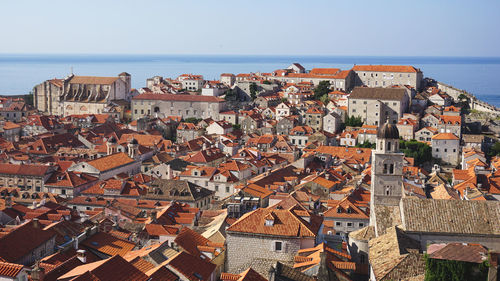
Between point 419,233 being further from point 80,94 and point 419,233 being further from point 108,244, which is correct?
point 80,94

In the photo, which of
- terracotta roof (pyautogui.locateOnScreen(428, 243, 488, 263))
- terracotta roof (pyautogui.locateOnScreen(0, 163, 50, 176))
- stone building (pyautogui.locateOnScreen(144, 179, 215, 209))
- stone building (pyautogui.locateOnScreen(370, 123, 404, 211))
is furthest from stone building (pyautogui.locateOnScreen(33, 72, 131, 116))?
terracotta roof (pyautogui.locateOnScreen(428, 243, 488, 263))

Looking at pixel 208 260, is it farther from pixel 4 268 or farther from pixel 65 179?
pixel 65 179

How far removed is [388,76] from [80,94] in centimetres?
4739

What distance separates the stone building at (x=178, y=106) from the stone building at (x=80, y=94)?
7.42 metres

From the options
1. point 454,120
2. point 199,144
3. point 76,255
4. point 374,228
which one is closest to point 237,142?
point 199,144

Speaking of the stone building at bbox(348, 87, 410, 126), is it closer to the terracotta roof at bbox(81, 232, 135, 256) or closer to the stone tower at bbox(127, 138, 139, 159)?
the stone tower at bbox(127, 138, 139, 159)

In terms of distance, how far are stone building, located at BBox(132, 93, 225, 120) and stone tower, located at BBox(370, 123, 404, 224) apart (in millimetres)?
54306

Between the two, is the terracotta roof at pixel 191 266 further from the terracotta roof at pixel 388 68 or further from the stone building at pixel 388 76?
the terracotta roof at pixel 388 68

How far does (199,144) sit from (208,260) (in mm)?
44739

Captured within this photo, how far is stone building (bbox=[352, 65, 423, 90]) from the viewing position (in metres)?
92.2

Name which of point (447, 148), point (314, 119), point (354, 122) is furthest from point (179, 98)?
point (447, 148)

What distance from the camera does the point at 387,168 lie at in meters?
29.8

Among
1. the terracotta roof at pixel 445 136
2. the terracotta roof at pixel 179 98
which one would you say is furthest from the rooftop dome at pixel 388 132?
the terracotta roof at pixel 179 98

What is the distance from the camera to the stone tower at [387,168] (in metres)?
29.5
